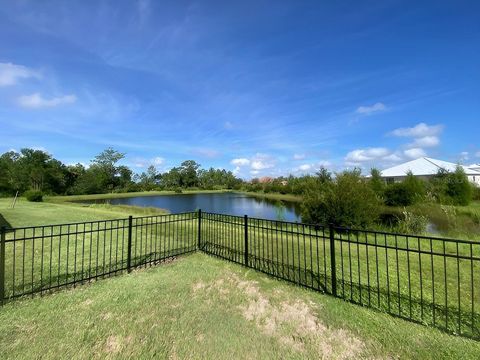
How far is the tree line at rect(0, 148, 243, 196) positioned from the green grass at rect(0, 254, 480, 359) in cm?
3007

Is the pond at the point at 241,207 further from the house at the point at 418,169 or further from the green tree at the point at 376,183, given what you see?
the house at the point at 418,169

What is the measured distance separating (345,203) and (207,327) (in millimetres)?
9973

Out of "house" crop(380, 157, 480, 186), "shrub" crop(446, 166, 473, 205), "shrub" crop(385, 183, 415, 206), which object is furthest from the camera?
"house" crop(380, 157, 480, 186)

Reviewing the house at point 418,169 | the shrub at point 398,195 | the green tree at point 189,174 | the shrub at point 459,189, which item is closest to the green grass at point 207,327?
the shrub at point 398,195

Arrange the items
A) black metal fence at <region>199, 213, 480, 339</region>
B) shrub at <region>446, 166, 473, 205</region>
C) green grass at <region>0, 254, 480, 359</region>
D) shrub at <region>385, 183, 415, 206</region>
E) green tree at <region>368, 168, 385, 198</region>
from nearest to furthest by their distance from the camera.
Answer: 1. green grass at <region>0, 254, 480, 359</region>
2. black metal fence at <region>199, 213, 480, 339</region>
3. shrub at <region>446, 166, 473, 205</region>
4. shrub at <region>385, 183, 415, 206</region>
5. green tree at <region>368, 168, 385, 198</region>

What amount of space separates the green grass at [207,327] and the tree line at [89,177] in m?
30.1

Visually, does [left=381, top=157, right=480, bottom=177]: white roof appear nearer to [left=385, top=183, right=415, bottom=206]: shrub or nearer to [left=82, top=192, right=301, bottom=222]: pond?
[left=385, top=183, right=415, bottom=206]: shrub

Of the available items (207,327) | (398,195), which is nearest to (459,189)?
(398,195)

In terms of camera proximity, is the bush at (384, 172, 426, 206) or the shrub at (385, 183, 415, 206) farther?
the shrub at (385, 183, 415, 206)

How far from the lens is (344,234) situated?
11414 mm

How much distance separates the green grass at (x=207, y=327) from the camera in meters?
2.79

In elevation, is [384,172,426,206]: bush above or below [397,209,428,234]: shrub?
above

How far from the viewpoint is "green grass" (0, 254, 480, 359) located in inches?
110

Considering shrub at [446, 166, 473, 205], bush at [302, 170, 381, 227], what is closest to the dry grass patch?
bush at [302, 170, 381, 227]
